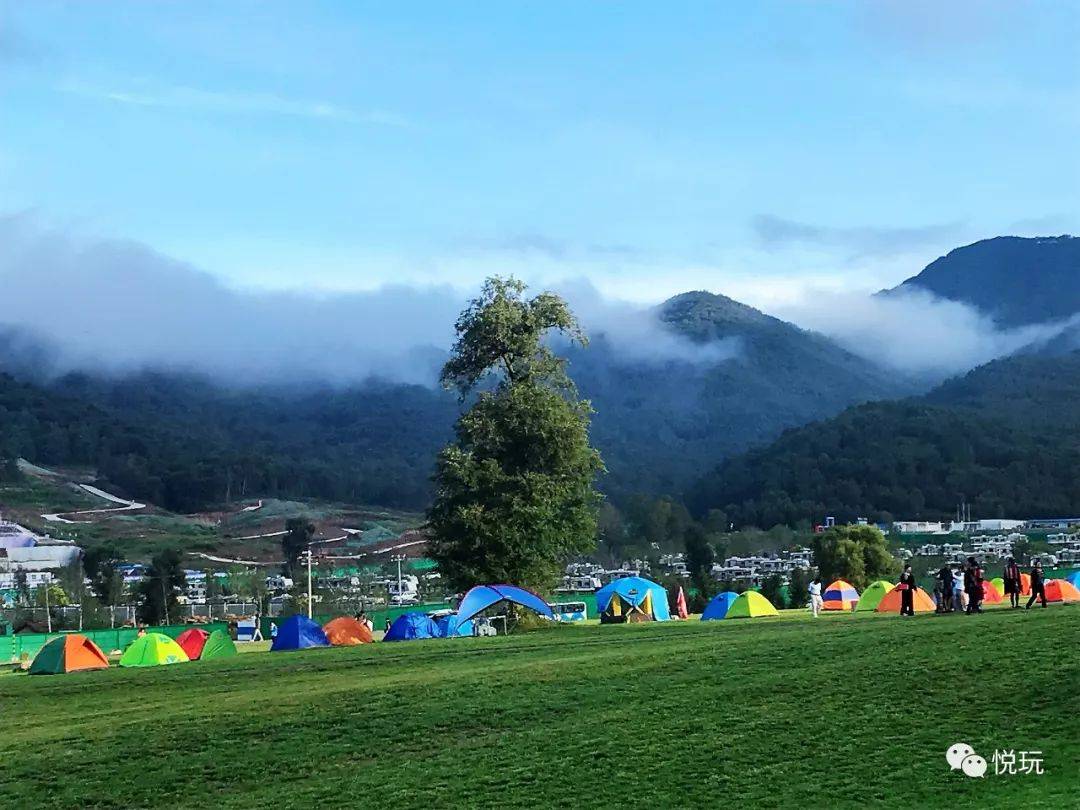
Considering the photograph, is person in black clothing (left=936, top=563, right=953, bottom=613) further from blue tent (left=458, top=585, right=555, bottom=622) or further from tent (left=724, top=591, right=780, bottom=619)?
blue tent (left=458, top=585, right=555, bottom=622)

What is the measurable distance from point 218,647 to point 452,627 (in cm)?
854

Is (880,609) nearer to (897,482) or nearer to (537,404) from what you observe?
(537,404)

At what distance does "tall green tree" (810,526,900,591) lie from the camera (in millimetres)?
78375

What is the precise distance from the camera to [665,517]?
161625 millimetres

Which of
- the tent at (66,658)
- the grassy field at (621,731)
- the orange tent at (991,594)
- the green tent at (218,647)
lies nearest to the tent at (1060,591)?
the orange tent at (991,594)

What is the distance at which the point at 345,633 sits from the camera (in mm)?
48156

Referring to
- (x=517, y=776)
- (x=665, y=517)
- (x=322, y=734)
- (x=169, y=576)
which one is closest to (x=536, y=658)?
(x=322, y=734)

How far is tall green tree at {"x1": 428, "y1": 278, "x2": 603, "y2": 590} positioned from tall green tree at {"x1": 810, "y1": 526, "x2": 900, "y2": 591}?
1144 inches

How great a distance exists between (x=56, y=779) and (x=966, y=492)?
18908cm

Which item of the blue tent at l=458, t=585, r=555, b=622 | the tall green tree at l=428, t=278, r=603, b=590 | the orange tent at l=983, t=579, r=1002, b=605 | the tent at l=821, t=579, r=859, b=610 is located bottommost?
the tent at l=821, t=579, r=859, b=610

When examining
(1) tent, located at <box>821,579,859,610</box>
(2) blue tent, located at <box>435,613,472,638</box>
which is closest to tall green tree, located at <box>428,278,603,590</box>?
(2) blue tent, located at <box>435,613,472,638</box>

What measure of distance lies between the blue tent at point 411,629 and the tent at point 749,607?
11.3m

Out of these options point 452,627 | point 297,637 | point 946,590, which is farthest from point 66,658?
point 946,590

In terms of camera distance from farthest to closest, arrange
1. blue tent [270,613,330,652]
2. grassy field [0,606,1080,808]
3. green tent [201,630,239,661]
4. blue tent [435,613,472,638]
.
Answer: blue tent [435,613,472,638] → green tent [201,630,239,661] → blue tent [270,613,330,652] → grassy field [0,606,1080,808]
